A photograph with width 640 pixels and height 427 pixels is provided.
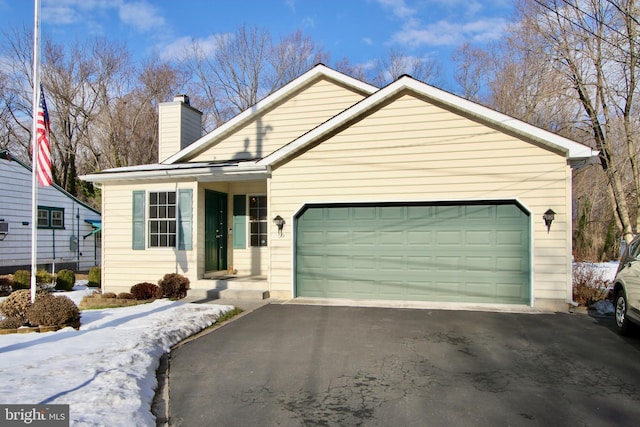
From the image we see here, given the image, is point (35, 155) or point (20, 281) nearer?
point (35, 155)

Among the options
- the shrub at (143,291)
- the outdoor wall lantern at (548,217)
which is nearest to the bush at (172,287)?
the shrub at (143,291)

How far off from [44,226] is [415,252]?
1758 centimetres

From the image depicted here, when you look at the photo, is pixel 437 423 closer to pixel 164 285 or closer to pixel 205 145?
pixel 164 285

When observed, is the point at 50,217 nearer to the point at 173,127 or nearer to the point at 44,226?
the point at 44,226

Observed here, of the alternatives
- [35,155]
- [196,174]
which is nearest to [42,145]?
[35,155]

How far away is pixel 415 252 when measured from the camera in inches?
399

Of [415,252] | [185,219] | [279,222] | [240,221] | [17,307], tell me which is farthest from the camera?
[240,221]

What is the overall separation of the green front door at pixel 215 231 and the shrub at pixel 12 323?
201 inches

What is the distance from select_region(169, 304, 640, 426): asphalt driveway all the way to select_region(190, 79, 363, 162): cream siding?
6521 millimetres

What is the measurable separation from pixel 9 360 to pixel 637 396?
7.12 meters

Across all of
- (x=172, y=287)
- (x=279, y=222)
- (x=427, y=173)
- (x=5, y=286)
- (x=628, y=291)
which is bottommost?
(x=5, y=286)

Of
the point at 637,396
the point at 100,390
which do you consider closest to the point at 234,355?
the point at 100,390

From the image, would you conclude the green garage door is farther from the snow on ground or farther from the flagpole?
the flagpole

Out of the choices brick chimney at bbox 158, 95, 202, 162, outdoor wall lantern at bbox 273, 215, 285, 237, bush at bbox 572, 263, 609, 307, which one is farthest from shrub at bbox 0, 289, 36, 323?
bush at bbox 572, 263, 609, 307
